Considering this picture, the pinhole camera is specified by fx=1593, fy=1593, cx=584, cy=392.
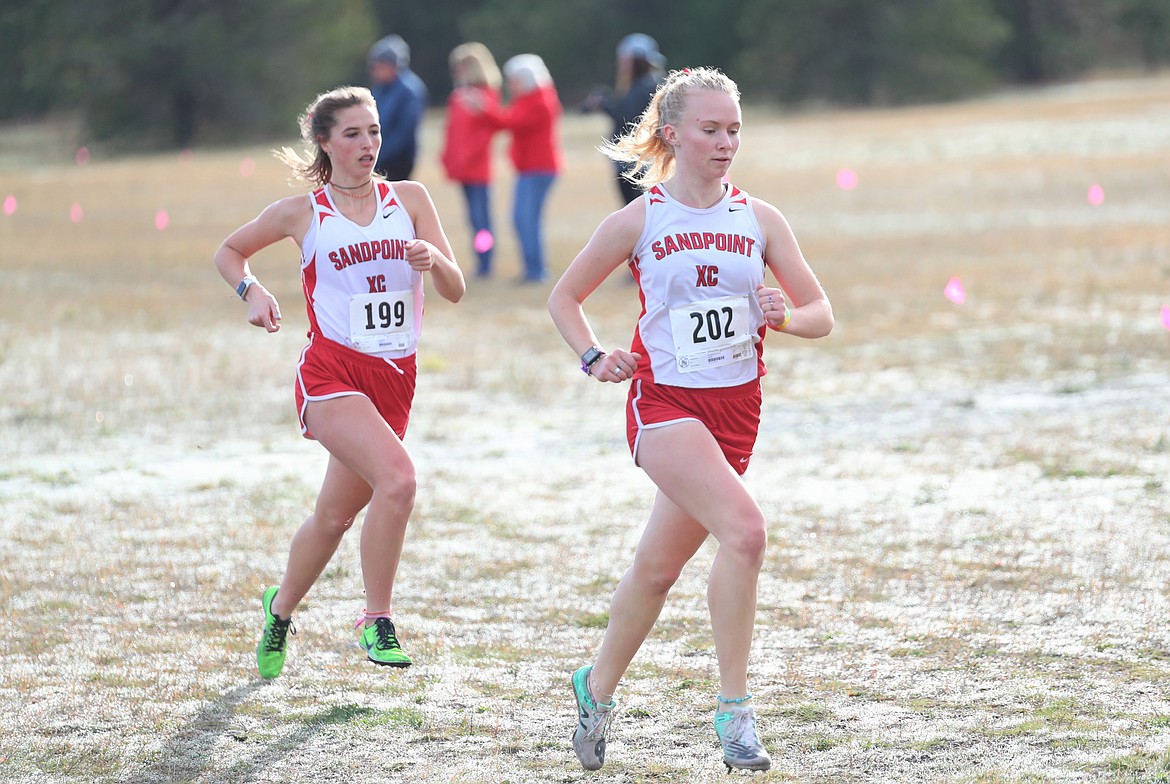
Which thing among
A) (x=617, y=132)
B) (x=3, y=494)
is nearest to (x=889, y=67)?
(x=617, y=132)

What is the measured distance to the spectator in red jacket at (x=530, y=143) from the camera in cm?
1516

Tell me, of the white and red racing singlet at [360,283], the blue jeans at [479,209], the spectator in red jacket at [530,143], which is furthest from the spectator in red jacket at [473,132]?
the white and red racing singlet at [360,283]

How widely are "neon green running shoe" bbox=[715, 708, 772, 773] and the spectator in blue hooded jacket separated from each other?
10485 millimetres

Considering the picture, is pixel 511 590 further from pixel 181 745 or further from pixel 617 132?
pixel 617 132

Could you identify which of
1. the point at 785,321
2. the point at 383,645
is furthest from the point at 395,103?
the point at 785,321

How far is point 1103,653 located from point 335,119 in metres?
3.02

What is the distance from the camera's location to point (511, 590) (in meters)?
6.23

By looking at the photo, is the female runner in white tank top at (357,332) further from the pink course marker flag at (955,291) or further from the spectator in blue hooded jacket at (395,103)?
the pink course marker flag at (955,291)

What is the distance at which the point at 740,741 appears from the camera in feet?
13.2

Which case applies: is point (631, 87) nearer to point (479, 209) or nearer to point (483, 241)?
point (479, 209)

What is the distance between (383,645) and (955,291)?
10545 millimetres

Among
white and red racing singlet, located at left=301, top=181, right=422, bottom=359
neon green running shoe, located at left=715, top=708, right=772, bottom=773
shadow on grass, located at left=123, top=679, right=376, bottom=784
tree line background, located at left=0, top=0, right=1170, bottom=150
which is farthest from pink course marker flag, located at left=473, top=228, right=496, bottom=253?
tree line background, located at left=0, top=0, right=1170, bottom=150

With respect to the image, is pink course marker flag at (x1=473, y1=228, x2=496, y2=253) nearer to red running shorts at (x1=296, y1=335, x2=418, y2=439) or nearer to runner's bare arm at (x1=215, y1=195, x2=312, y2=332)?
runner's bare arm at (x1=215, y1=195, x2=312, y2=332)

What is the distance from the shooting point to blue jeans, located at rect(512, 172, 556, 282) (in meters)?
15.4
